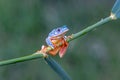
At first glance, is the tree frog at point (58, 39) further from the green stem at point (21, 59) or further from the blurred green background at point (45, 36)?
the blurred green background at point (45, 36)

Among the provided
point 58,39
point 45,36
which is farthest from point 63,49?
point 45,36

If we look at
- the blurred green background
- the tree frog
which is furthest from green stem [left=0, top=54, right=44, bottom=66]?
the blurred green background

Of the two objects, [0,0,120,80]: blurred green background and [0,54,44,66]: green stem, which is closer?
[0,54,44,66]: green stem

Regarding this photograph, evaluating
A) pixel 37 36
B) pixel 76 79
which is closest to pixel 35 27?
pixel 37 36

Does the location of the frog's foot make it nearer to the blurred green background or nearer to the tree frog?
the tree frog

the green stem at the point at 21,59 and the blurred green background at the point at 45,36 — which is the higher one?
the blurred green background at the point at 45,36

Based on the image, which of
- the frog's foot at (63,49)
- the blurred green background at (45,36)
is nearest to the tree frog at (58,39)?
the frog's foot at (63,49)

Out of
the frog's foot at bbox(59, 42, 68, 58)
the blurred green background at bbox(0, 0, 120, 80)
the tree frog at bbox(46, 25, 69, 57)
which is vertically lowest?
the frog's foot at bbox(59, 42, 68, 58)

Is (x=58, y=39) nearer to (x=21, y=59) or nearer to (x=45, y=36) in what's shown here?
(x=21, y=59)

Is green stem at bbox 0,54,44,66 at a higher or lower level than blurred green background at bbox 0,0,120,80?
lower
